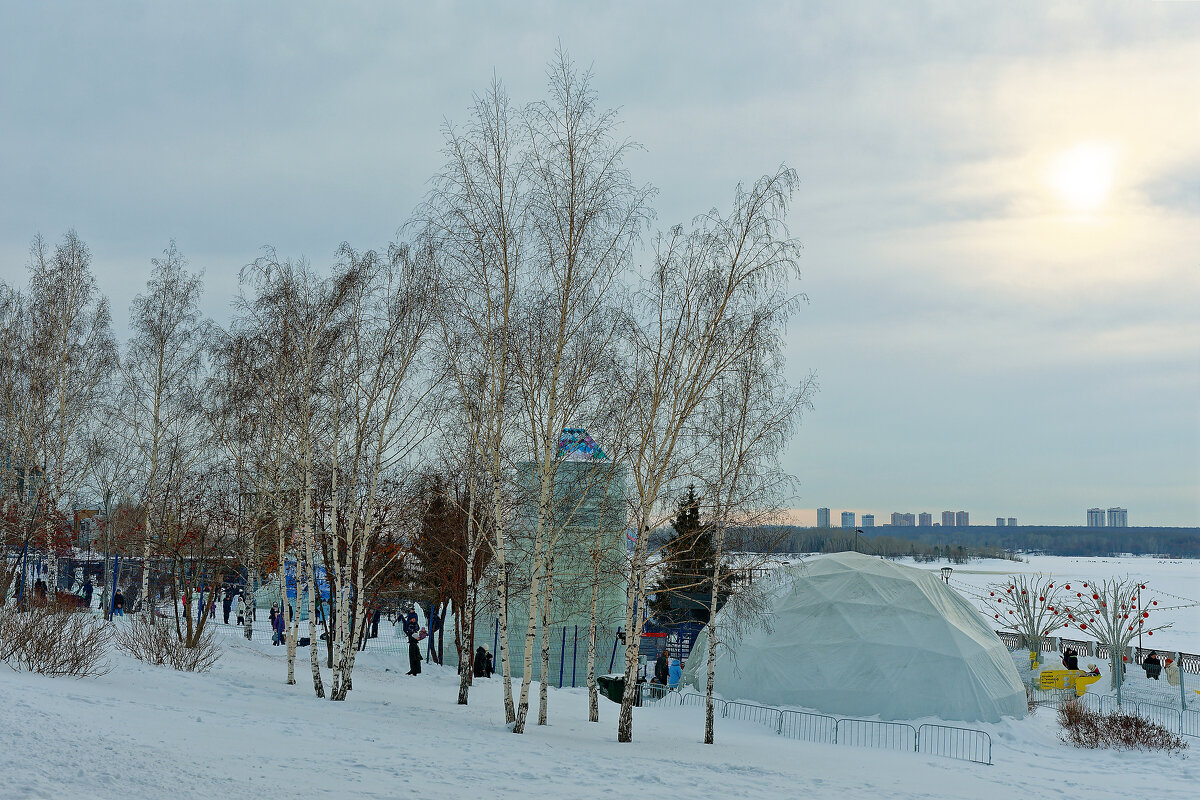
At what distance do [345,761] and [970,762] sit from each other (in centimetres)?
1239

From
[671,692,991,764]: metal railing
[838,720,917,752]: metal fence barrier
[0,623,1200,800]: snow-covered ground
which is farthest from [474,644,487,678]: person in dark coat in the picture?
[838,720,917,752]: metal fence barrier

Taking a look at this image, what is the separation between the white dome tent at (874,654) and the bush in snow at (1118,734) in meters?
2.67

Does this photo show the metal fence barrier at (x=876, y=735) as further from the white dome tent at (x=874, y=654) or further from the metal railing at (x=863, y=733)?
the white dome tent at (x=874, y=654)

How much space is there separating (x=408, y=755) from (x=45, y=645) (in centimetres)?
588

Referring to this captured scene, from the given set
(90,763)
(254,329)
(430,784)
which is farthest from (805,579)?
(90,763)

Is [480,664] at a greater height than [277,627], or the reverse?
[480,664]

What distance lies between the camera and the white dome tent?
77.2ft

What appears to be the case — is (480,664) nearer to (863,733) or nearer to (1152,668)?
(863,733)

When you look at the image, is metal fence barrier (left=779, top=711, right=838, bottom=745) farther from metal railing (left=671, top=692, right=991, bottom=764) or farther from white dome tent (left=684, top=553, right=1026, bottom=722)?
white dome tent (left=684, top=553, right=1026, bottom=722)

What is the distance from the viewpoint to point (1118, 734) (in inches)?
782

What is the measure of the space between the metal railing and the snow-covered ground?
754 millimetres

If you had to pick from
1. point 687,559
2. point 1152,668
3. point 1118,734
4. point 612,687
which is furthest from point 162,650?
point 1152,668

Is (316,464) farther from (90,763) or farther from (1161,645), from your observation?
(1161,645)

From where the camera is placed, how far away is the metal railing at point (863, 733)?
2105cm
